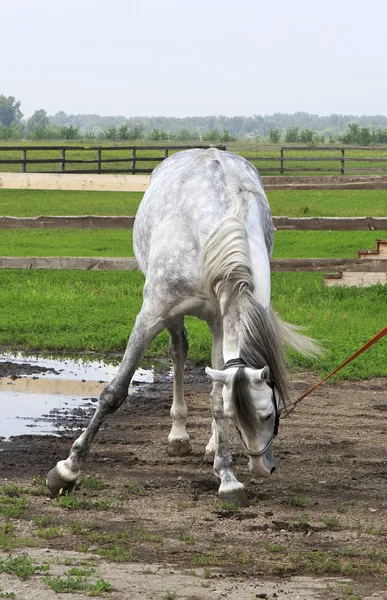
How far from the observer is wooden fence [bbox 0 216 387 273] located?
1471cm

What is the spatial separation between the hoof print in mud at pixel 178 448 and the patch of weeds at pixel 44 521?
1730mm

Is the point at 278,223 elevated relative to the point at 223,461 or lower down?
elevated

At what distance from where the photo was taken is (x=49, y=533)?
5.06 meters

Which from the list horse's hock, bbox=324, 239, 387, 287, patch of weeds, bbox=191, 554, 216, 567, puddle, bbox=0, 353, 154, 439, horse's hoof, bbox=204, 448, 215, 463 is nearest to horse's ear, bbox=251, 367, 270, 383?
patch of weeds, bbox=191, 554, 216, 567

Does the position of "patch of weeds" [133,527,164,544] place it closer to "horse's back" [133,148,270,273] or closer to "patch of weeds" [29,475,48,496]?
"patch of weeds" [29,475,48,496]

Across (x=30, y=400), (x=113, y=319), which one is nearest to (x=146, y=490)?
(x=30, y=400)

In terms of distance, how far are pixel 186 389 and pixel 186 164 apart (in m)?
3.32

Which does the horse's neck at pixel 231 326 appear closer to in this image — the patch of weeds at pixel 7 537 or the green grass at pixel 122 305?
the patch of weeds at pixel 7 537

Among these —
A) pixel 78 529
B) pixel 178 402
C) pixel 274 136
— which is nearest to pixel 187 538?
pixel 78 529

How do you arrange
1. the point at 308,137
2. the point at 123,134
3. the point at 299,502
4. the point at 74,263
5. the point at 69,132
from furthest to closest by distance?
the point at 308,137 → the point at 123,134 → the point at 69,132 → the point at 74,263 → the point at 299,502

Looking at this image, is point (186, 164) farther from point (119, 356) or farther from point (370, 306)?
point (370, 306)

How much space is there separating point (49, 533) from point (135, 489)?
102cm

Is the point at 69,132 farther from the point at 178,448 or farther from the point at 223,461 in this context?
the point at 223,461

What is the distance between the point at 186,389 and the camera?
9.34m
